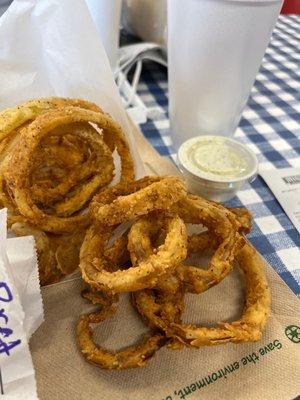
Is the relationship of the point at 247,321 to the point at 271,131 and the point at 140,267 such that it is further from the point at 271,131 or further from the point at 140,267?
the point at 271,131

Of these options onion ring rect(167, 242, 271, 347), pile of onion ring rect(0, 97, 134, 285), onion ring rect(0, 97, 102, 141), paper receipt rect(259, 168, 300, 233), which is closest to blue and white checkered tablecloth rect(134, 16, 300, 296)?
paper receipt rect(259, 168, 300, 233)

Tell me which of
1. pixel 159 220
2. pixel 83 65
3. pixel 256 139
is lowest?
pixel 256 139

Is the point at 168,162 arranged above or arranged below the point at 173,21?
below

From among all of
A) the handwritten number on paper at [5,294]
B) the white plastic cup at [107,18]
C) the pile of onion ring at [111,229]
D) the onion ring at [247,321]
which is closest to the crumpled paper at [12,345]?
the handwritten number on paper at [5,294]

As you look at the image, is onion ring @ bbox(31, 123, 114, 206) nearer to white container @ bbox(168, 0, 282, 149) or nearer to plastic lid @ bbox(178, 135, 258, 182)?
plastic lid @ bbox(178, 135, 258, 182)

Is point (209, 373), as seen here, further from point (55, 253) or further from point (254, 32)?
point (254, 32)

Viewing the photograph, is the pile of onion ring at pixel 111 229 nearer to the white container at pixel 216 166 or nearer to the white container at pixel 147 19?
the white container at pixel 216 166

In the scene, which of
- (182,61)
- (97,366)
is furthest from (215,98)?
(97,366)
